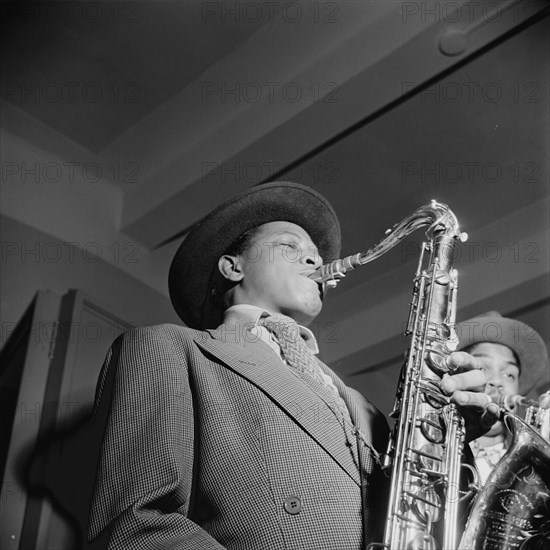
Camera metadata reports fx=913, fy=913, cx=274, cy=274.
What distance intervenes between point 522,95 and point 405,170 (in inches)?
27.8

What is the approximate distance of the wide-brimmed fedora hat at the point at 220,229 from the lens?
300cm

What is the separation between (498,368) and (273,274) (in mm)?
1416

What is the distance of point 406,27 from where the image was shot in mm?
3982

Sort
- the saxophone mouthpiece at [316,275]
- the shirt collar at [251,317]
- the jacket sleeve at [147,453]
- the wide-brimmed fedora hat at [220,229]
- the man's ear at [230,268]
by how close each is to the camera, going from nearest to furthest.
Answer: the jacket sleeve at [147,453]
the shirt collar at [251,317]
the saxophone mouthpiece at [316,275]
the man's ear at [230,268]
the wide-brimmed fedora hat at [220,229]

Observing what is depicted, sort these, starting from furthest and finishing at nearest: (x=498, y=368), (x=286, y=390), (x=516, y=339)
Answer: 1. (x=516, y=339)
2. (x=498, y=368)
3. (x=286, y=390)

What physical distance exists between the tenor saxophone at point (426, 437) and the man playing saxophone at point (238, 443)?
0.06 meters

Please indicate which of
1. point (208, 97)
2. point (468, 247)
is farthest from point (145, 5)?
point (468, 247)

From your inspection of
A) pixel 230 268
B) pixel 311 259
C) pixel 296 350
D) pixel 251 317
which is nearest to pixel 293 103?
pixel 230 268

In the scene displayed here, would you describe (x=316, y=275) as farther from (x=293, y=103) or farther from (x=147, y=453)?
(x=293, y=103)

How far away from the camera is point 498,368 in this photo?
3699mm

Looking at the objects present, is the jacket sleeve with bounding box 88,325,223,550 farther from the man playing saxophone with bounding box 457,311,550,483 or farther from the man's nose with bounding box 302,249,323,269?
the man playing saxophone with bounding box 457,311,550,483

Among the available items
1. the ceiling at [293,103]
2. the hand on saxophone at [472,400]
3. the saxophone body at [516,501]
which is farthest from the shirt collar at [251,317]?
the ceiling at [293,103]

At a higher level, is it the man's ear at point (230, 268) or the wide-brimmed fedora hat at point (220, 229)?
the wide-brimmed fedora hat at point (220, 229)

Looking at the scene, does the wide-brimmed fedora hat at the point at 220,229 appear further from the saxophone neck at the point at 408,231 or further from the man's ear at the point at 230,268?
the saxophone neck at the point at 408,231
